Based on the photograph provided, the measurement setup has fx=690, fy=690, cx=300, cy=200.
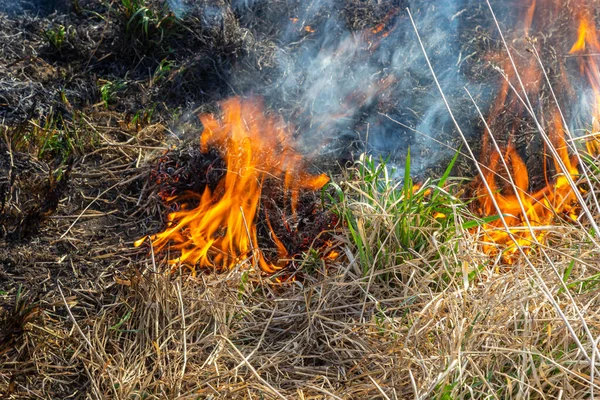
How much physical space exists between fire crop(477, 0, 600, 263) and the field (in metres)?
0.02

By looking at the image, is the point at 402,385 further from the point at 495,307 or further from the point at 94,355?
the point at 94,355

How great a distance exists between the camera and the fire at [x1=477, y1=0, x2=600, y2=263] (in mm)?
3814

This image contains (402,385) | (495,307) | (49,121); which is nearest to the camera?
(402,385)

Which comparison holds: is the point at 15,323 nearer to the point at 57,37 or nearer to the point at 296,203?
the point at 296,203

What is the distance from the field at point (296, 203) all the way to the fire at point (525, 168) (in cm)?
2

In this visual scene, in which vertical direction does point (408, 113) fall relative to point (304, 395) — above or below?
above

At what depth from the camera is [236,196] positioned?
3.94 m

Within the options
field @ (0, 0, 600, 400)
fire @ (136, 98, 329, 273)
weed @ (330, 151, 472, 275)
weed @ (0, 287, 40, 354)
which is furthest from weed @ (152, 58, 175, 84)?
weed @ (0, 287, 40, 354)

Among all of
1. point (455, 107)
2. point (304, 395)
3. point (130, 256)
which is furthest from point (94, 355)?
point (455, 107)

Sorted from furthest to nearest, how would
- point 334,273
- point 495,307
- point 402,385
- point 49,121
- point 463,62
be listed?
1. point 463,62
2. point 49,121
3. point 334,273
4. point 495,307
5. point 402,385

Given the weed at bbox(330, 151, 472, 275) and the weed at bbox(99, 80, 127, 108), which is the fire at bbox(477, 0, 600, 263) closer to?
the weed at bbox(330, 151, 472, 275)

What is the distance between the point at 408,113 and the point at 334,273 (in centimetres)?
150

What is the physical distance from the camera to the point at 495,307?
3020 mm

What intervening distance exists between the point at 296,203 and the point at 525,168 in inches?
56.9
